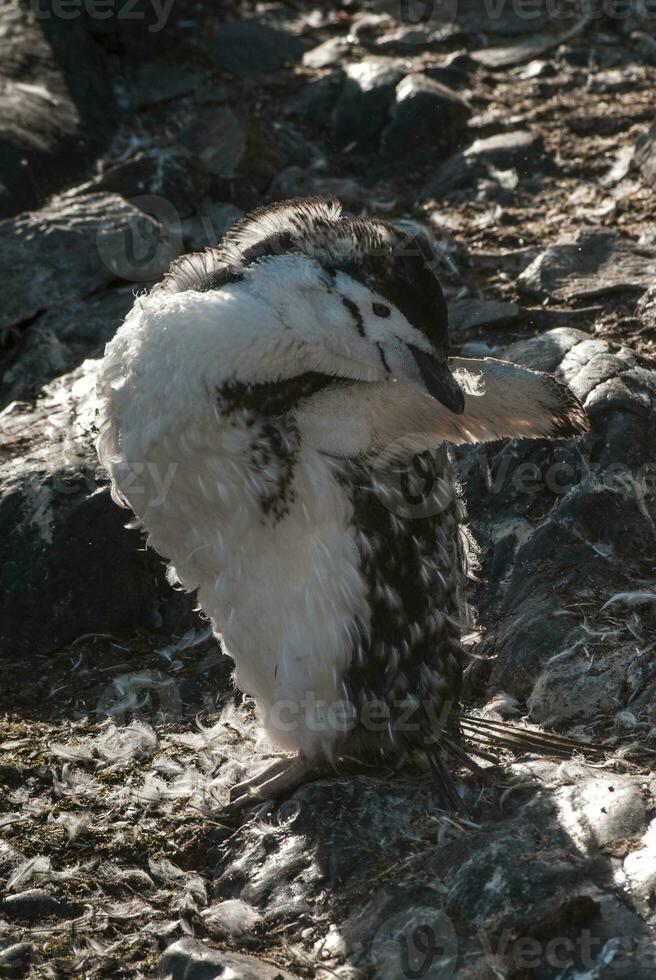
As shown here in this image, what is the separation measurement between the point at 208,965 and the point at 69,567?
230 centimetres

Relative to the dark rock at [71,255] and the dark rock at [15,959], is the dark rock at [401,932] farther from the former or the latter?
the dark rock at [71,255]

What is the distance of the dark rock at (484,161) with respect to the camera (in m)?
8.02

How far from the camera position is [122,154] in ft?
28.1

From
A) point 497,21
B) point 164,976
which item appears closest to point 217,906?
point 164,976

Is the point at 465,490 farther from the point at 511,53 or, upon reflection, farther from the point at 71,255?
the point at 511,53

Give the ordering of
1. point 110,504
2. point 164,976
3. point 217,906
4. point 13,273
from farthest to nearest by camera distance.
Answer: point 13,273
point 110,504
point 217,906
point 164,976

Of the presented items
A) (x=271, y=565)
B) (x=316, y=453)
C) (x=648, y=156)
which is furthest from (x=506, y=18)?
(x=271, y=565)

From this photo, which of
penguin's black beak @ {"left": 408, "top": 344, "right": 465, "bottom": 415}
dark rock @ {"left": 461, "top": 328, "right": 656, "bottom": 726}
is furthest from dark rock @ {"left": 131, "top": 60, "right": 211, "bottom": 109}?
penguin's black beak @ {"left": 408, "top": 344, "right": 465, "bottom": 415}

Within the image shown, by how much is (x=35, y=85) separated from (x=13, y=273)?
228 centimetres

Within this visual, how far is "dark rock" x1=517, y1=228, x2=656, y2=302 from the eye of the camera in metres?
6.47

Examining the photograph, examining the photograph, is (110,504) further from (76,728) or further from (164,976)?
(164,976)

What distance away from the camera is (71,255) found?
700 cm

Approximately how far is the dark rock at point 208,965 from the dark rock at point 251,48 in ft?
23.7

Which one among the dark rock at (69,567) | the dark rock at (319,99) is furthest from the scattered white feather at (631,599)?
the dark rock at (319,99)
